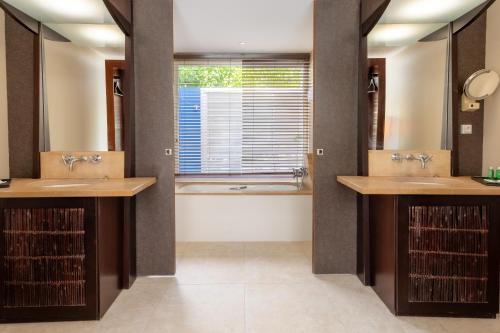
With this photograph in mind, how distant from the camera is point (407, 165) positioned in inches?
107

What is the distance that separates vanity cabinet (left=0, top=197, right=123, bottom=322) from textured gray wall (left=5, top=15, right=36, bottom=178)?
755 mm

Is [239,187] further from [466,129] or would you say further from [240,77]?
[466,129]

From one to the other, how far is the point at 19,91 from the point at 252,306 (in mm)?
2377

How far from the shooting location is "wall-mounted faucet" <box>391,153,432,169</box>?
8.82 feet

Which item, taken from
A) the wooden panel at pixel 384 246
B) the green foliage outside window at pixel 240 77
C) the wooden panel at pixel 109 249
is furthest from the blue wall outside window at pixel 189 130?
the wooden panel at pixel 384 246

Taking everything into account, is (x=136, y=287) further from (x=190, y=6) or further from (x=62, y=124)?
(x=190, y=6)

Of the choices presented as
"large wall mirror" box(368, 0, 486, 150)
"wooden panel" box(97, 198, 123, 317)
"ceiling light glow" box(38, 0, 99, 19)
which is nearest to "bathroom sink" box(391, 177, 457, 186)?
"large wall mirror" box(368, 0, 486, 150)

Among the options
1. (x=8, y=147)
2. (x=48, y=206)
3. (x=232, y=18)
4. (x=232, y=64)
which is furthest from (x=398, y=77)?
(x=8, y=147)

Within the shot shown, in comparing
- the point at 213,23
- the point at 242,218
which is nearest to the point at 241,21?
the point at 213,23

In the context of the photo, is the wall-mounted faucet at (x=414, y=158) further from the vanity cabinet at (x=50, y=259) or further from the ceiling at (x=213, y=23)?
the vanity cabinet at (x=50, y=259)

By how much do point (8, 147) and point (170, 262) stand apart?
5.08 feet

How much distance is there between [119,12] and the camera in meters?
2.50

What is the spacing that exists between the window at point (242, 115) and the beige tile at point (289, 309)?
2.19 m

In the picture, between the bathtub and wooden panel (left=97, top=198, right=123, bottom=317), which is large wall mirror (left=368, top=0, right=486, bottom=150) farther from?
wooden panel (left=97, top=198, right=123, bottom=317)
